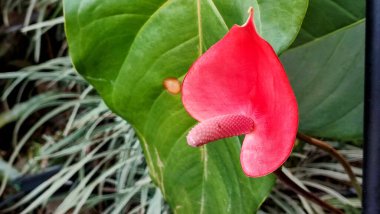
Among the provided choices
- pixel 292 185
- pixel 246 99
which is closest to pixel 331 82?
pixel 292 185

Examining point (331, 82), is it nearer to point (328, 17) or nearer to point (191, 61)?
point (328, 17)

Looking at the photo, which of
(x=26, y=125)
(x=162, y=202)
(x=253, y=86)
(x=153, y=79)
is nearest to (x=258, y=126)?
(x=253, y=86)

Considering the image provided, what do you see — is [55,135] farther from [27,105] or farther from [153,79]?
[153,79]

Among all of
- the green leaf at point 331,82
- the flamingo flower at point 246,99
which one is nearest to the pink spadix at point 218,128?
the flamingo flower at point 246,99

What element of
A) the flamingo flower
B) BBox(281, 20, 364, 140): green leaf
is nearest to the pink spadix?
the flamingo flower

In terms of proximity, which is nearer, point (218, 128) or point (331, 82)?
point (218, 128)
